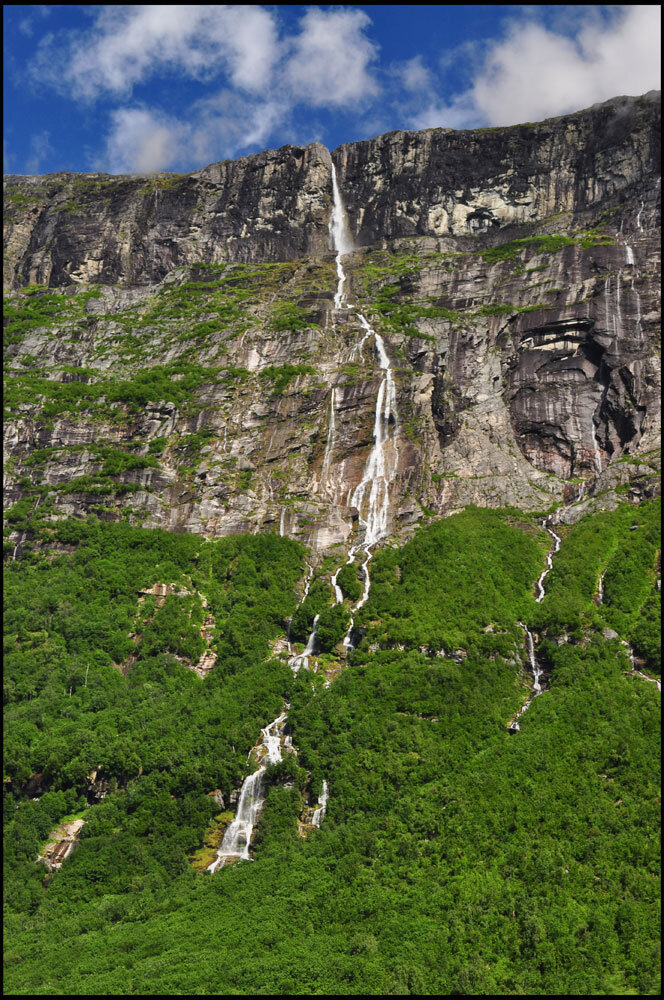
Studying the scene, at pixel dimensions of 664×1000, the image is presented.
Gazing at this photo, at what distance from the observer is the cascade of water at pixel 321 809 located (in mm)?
51875

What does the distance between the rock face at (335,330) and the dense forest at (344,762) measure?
8412 millimetres

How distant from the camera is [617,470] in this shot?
77.4 meters

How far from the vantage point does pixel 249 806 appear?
5384cm

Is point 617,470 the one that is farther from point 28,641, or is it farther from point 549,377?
point 28,641

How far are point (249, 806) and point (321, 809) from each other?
213 inches

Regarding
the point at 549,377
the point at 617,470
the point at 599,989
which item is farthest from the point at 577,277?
the point at 599,989

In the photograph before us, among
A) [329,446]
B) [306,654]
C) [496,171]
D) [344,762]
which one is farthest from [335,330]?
[344,762]

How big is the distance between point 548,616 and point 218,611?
30637mm

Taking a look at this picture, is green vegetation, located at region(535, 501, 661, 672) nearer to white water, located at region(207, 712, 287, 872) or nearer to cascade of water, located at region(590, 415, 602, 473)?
cascade of water, located at region(590, 415, 602, 473)

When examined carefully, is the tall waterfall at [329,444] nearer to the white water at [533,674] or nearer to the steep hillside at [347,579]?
the steep hillside at [347,579]

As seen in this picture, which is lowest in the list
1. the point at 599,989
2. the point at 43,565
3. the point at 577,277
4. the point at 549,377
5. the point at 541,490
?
the point at 599,989

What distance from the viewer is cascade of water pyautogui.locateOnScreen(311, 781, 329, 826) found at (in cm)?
5188

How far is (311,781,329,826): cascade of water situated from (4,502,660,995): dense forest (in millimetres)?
604

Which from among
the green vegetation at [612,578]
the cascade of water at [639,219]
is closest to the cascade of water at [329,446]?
the green vegetation at [612,578]
